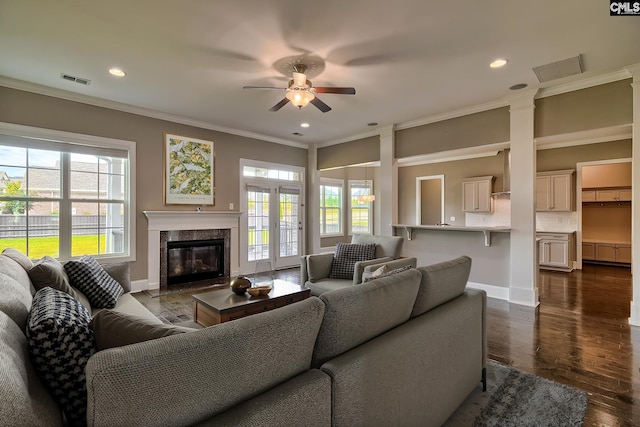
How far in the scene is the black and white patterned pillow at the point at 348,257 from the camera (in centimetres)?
376

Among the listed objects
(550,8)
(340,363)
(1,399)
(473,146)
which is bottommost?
(340,363)

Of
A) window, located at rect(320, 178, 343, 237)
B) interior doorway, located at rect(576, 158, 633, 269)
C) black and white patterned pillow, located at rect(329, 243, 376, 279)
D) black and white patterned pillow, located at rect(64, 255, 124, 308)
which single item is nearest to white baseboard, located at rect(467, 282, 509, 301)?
black and white patterned pillow, located at rect(329, 243, 376, 279)

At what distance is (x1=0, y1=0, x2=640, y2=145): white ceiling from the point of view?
7.87 ft

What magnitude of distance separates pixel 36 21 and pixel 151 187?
2662mm

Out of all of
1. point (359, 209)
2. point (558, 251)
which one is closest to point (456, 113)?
point (558, 251)

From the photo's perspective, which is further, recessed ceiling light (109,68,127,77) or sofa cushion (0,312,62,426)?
recessed ceiling light (109,68,127,77)

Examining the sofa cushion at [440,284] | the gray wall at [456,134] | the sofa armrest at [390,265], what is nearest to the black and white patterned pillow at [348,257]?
the sofa armrest at [390,265]

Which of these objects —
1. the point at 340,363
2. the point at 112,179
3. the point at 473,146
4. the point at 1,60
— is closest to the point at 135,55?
the point at 1,60

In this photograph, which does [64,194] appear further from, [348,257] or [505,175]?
[505,175]

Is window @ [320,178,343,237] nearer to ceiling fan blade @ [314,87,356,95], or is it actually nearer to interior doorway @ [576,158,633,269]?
ceiling fan blade @ [314,87,356,95]

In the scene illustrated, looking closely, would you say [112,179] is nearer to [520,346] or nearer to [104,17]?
[104,17]

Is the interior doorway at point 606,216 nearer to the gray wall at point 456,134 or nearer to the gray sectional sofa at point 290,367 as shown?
the gray wall at point 456,134

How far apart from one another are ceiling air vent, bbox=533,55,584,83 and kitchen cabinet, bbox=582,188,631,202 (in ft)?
17.8

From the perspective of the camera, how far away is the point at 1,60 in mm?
3244
